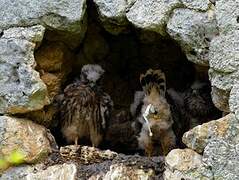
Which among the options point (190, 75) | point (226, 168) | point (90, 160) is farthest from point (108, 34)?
point (226, 168)

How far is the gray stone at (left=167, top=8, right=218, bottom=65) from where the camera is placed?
3617 millimetres

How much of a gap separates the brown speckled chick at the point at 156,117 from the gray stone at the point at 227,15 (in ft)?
2.36

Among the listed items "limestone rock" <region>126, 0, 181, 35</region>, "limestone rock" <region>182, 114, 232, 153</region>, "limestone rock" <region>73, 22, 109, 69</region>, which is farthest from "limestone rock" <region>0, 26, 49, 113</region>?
"limestone rock" <region>182, 114, 232, 153</region>

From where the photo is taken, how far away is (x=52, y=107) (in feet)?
13.6

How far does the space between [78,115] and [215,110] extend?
2.47ft

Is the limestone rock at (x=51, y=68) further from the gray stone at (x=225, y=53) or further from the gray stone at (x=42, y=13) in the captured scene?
the gray stone at (x=225, y=53)

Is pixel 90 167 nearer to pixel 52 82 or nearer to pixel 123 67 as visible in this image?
pixel 52 82

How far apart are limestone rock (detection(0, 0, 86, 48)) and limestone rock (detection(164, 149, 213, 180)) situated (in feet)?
2.87

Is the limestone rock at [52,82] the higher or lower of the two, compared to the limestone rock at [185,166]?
higher

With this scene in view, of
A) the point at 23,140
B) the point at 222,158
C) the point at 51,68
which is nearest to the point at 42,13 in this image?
the point at 51,68

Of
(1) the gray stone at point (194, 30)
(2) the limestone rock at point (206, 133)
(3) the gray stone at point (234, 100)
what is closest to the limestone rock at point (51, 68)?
(1) the gray stone at point (194, 30)

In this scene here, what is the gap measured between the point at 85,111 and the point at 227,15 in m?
1.08

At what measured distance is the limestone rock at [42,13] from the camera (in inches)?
151

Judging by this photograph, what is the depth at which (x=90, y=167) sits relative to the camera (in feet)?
12.3
